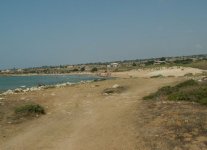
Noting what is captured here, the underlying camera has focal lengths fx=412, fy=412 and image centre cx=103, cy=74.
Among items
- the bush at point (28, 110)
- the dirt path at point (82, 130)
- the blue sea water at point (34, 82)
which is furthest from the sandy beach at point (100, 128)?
the blue sea water at point (34, 82)

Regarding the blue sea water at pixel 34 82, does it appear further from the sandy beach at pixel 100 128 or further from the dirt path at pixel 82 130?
the sandy beach at pixel 100 128

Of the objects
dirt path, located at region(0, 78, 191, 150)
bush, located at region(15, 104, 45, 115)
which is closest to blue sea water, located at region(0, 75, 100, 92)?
bush, located at region(15, 104, 45, 115)

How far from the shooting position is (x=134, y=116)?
18.7 metres

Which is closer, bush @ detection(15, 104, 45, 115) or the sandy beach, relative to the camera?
the sandy beach

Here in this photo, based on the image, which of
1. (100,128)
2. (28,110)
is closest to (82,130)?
(100,128)

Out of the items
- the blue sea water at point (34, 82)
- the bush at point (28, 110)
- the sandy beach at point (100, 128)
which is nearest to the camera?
the sandy beach at point (100, 128)

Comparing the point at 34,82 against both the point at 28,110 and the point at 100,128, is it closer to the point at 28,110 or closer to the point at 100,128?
the point at 28,110

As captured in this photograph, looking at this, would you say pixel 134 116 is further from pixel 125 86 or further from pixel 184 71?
pixel 184 71

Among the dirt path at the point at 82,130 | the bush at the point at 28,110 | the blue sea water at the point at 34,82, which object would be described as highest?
the bush at the point at 28,110

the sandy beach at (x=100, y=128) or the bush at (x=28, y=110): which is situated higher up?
the bush at (x=28, y=110)

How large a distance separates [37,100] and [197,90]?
10.3 meters

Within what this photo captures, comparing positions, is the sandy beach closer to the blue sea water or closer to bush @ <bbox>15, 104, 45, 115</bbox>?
bush @ <bbox>15, 104, 45, 115</bbox>

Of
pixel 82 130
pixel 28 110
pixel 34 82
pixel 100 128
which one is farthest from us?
pixel 34 82

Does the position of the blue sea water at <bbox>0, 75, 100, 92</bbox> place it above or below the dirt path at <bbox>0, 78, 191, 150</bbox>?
below
